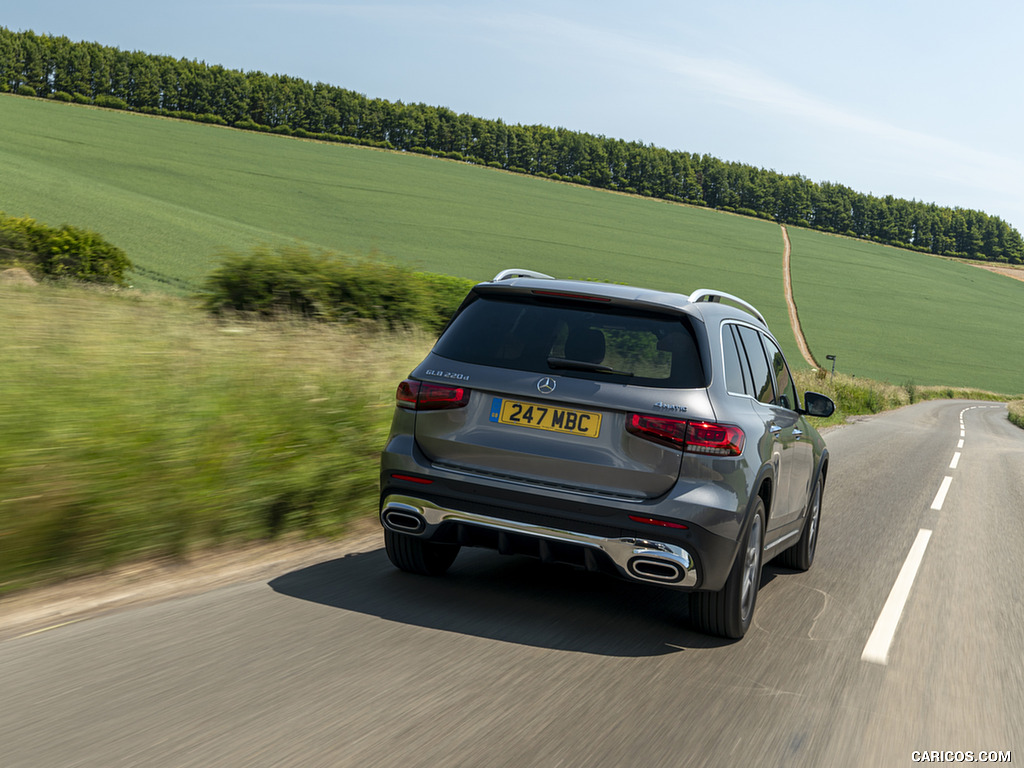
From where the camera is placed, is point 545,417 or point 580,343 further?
point 580,343

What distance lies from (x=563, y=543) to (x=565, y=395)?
72cm

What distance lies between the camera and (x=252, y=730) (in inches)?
131

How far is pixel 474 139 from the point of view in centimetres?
9806

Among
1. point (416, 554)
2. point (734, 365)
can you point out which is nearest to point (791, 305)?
point (734, 365)

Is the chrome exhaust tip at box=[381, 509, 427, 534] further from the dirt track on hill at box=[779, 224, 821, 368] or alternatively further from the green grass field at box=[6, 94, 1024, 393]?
the dirt track on hill at box=[779, 224, 821, 368]

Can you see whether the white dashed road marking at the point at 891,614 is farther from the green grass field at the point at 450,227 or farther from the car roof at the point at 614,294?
the green grass field at the point at 450,227

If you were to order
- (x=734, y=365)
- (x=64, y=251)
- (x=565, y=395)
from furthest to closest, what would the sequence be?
Result: (x=64, y=251)
(x=734, y=365)
(x=565, y=395)

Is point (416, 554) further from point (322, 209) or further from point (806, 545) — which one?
point (322, 209)

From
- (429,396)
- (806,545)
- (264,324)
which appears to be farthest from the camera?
(264,324)

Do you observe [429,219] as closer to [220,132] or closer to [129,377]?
[220,132]

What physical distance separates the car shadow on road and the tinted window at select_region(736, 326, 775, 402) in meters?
1.36

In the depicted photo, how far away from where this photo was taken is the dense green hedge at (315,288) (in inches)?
538

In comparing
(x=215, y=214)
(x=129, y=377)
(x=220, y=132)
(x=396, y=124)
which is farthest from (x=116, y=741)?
(x=396, y=124)

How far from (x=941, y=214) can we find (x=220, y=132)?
297 ft
